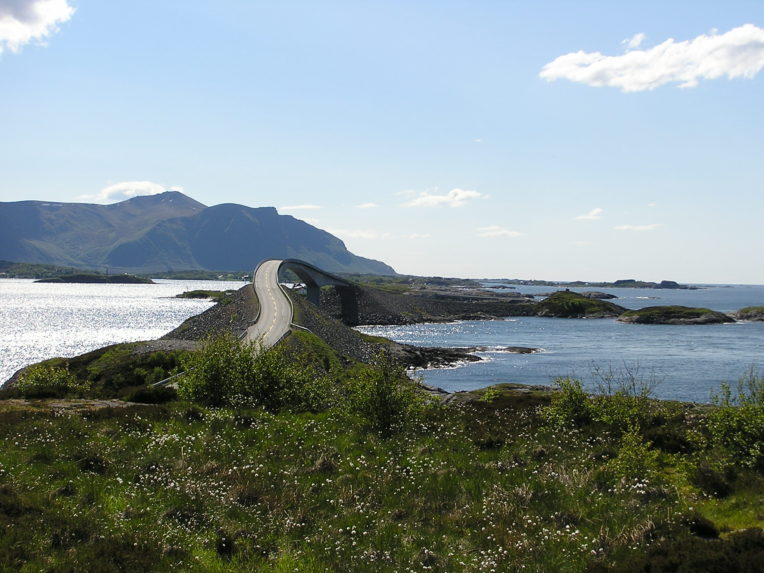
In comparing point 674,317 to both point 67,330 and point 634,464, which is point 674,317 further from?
point 634,464

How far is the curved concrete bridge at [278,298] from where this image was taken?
253ft

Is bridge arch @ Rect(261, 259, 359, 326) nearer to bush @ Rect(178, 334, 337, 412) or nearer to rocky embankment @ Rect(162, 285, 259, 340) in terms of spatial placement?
rocky embankment @ Rect(162, 285, 259, 340)

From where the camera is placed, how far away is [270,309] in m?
98.6

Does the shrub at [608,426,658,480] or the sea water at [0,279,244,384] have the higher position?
the shrub at [608,426,658,480]

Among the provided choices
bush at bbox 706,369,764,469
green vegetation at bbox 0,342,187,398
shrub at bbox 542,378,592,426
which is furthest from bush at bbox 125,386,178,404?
bush at bbox 706,369,764,469

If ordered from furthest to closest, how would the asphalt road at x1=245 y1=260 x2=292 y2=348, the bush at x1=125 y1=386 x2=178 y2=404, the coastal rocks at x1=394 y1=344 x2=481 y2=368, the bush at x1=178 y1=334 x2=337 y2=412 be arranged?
the coastal rocks at x1=394 y1=344 x2=481 y2=368 < the asphalt road at x1=245 y1=260 x2=292 y2=348 < the bush at x1=125 y1=386 x2=178 y2=404 < the bush at x1=178 y1=334 x2=337 y2=412

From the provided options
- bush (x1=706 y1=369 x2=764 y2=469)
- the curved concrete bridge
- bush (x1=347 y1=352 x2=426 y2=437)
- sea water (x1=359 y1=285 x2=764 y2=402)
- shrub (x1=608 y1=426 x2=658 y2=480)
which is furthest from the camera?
the curved concrete bridge

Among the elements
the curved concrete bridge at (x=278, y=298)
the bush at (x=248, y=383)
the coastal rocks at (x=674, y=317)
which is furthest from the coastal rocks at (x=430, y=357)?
the coastal rocks at (x=674, y=317)

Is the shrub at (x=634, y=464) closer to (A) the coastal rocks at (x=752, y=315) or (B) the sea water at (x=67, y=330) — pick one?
(B) the sea water at (x=67, y=330)

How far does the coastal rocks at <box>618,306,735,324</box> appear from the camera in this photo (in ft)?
557

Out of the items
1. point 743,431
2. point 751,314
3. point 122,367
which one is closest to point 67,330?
point 122,367

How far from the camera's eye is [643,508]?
12531 millimetres

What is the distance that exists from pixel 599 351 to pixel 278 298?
6364 centimetres

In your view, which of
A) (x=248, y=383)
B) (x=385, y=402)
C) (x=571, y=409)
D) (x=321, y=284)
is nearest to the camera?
(x=385, y=402)
